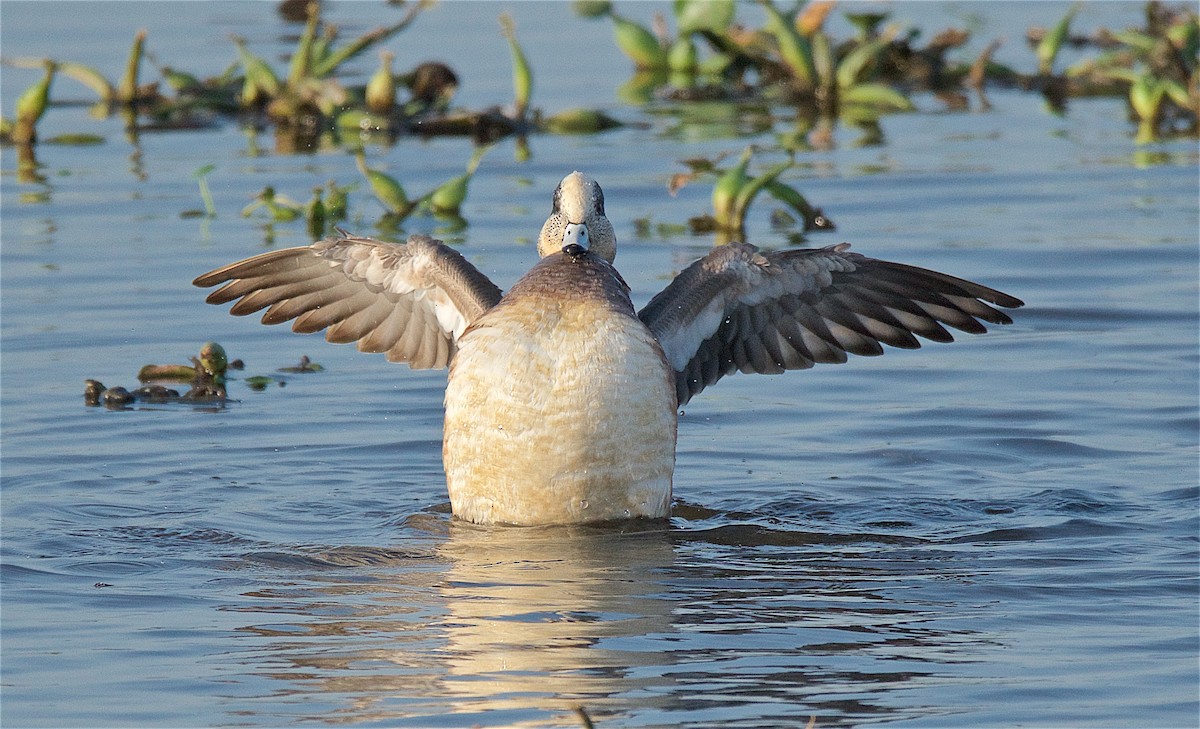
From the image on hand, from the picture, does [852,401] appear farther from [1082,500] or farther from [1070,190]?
[1070,190]

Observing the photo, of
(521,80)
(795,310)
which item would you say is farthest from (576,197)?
(521,80)

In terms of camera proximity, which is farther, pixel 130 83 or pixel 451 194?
pixel 130 83

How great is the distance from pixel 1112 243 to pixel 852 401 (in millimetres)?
3008

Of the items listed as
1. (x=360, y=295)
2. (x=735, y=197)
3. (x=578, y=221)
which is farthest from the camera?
(x=735, y=197)

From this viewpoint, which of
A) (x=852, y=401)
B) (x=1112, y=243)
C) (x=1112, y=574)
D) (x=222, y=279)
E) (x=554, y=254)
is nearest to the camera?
(x=1112, y=574)

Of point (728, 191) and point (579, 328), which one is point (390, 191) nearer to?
point (728, 191)

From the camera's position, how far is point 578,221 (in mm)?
6406

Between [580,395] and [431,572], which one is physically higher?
[580,395]

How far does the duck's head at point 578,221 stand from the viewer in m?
6.35

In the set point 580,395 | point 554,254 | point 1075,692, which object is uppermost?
point 554,254

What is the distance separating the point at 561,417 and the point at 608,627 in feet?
3.32

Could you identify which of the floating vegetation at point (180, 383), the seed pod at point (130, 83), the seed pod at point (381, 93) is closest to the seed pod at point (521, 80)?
the seed pod at point (381, 93)

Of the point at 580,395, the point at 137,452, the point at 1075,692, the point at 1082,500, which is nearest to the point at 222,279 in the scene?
the point at 137,452

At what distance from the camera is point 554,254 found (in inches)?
254
